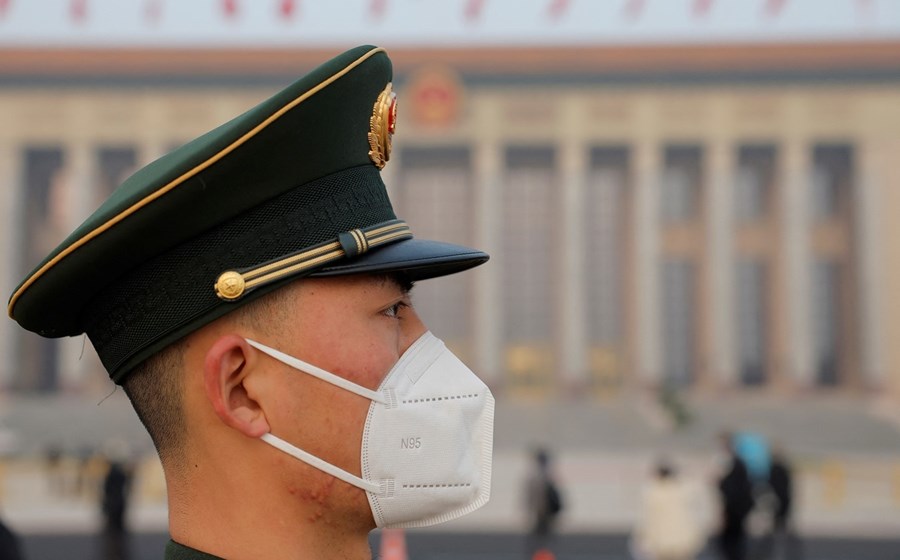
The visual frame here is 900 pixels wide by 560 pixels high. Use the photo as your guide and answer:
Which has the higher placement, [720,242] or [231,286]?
[720,242]

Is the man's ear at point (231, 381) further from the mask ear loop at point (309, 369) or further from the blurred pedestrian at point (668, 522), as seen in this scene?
the blurred pedestrian at point (668, 522)

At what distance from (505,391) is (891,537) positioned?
32.9 metres

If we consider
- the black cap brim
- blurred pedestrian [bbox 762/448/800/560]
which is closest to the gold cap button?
the black cap brim

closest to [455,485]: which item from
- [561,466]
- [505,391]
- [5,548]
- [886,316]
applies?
[5,548]

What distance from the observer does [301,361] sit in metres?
1.53

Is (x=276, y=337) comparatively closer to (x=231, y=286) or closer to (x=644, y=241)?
(x=231, y=286)

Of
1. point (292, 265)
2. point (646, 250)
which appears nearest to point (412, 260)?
point (292, 265)

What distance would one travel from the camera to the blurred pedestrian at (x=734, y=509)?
10.3 m

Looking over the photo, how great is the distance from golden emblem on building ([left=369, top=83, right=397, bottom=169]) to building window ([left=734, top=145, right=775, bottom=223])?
5303cm

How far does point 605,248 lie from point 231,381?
5420cm

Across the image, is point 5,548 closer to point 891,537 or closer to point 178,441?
point 178,441

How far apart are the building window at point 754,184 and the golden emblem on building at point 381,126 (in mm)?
53026

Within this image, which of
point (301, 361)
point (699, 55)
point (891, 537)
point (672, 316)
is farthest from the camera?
point (672, 316)

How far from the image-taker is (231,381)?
153 cm
